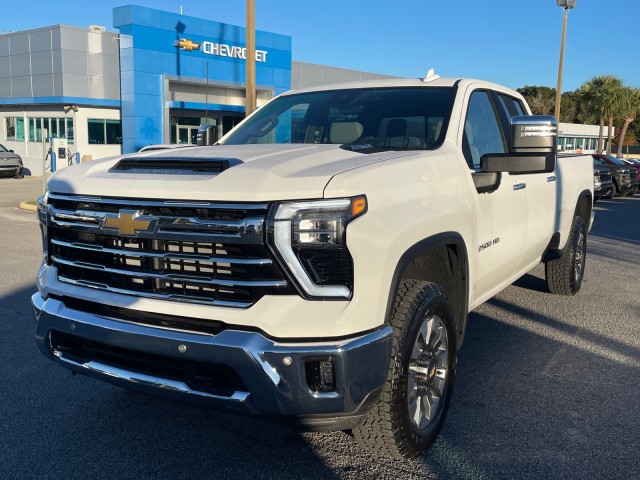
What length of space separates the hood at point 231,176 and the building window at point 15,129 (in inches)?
1367

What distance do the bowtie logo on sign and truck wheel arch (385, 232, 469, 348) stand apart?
83.1 ft

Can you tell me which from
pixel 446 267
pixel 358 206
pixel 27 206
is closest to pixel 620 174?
pixel 27 206

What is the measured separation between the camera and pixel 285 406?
2.61 meters

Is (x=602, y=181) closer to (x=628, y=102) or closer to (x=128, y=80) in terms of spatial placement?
(x=128, y=80)

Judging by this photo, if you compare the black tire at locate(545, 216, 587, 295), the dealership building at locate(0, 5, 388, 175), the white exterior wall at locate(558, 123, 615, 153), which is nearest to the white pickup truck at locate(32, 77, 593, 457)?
the black tire at locate(545, 216, 587, 295)

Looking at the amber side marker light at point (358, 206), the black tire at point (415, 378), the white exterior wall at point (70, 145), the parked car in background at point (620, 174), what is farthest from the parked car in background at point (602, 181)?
the white exterior wall at point (70, 145)

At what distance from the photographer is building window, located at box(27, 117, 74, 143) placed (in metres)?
31.8

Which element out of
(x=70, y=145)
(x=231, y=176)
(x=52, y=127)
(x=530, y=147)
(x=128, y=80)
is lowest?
(x=70, y=145)

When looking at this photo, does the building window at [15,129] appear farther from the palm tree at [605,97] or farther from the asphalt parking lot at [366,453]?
the palm tree at [605,97]

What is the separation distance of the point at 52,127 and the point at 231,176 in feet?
108

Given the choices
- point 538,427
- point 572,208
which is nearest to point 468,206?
point 538,427

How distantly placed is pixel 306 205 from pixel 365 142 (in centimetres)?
165

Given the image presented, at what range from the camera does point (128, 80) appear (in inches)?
1049

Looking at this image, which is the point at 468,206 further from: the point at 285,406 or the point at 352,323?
the point at 285,406
